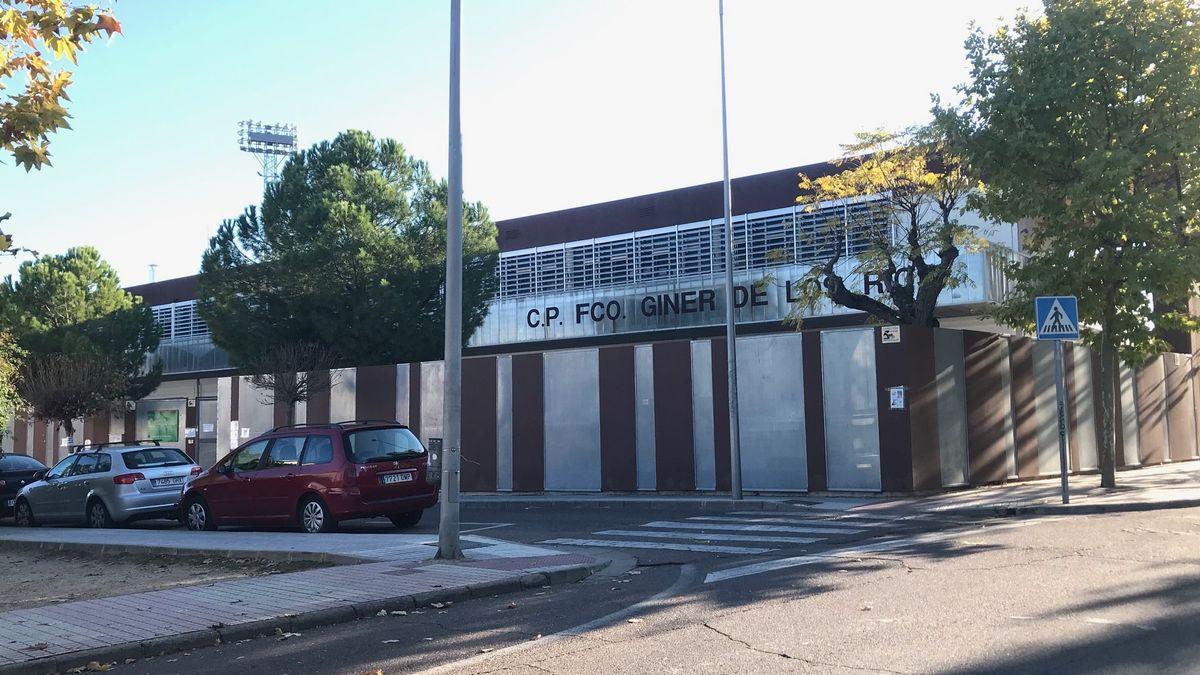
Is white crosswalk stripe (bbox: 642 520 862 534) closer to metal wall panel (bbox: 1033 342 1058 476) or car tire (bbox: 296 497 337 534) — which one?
car tire (bbox: 296 497 337 534)

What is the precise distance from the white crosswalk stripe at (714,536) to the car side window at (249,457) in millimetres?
5749

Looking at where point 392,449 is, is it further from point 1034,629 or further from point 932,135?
point 932,135

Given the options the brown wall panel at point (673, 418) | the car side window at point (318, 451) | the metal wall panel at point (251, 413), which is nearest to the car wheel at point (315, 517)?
the car side window at point (318, 451)

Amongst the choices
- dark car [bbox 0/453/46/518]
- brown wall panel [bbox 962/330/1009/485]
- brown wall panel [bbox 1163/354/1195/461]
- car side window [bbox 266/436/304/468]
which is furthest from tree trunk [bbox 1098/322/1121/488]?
dark car [bbox 0/453/46/518]

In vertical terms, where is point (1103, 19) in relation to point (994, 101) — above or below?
above

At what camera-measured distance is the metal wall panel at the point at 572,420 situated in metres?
22.1

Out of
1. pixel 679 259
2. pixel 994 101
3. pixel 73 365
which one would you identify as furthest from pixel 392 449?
pixel 73 365

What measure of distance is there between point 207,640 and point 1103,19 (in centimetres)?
1645

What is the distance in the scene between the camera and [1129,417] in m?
25.2

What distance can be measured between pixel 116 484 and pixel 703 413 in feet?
37.3

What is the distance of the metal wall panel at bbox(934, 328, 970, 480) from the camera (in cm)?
1855

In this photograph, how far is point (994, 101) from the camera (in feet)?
56.4

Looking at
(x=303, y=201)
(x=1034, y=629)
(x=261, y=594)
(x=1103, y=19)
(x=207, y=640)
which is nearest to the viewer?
(x=1034, y=629)

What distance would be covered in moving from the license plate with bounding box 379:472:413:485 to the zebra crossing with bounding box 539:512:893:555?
2770 mm
